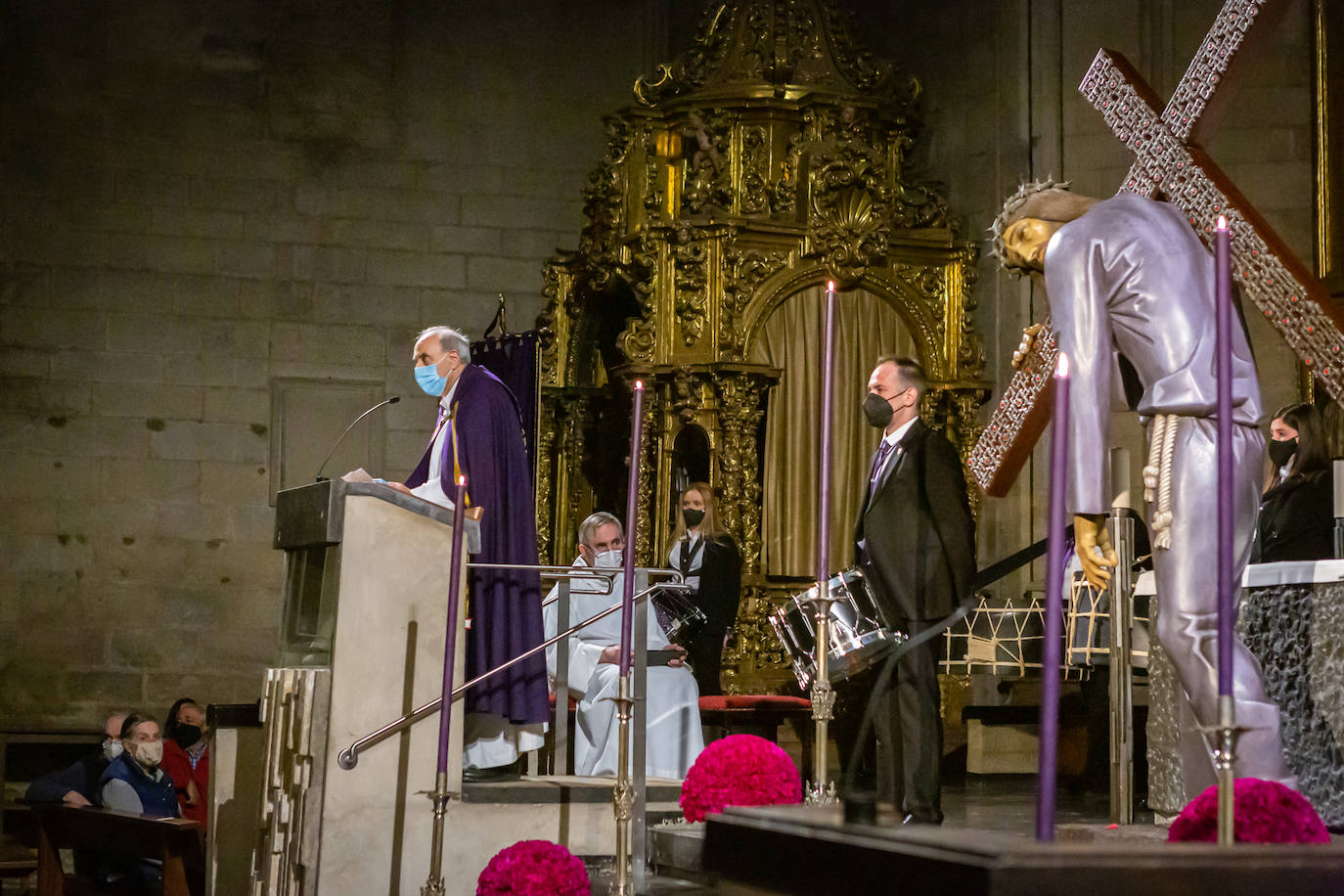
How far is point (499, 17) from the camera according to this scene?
12.6 meters

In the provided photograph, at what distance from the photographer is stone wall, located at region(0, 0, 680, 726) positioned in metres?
11.4

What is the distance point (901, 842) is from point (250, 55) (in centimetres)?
1105

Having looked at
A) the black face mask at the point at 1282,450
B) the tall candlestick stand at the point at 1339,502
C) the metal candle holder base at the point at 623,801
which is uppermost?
the black face mask at the point at 1282,450

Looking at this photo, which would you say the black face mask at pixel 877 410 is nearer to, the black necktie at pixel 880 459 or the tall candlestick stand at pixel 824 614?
the black necktie at pixel 880 459

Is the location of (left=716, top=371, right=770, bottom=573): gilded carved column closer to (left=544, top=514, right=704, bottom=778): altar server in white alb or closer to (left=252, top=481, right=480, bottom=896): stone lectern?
(left=544, top=514, right=704, bottom=778): altar server in white alb

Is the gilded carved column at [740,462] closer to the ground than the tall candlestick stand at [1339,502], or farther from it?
farther from it

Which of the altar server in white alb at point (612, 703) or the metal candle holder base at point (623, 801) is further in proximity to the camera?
the altar server in white alb at point (612, 703)

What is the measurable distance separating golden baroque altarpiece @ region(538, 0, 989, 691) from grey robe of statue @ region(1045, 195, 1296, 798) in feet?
20.3

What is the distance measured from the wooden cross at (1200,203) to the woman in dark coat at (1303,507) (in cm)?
123

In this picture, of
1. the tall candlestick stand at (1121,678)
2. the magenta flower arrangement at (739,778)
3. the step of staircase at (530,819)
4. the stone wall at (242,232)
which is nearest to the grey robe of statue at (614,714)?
the step of staircase at (530,819)

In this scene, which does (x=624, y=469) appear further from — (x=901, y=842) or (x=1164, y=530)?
(x=901, y=842)

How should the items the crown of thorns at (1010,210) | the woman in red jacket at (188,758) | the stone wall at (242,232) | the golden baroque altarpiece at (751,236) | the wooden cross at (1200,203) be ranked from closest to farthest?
the crown of thorns at (1010,210)
the wooden cross at (1200,203)
the woman in red jacket at (188,758)
the golden baroque altarpiece at (751,236)
the stone wall at (242,232)

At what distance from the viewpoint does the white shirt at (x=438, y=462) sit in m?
5.90

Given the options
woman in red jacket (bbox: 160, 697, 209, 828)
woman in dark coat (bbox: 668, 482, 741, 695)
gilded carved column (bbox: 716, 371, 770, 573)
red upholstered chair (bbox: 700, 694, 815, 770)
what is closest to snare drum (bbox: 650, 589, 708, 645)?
woman in dark coat (bbox: 668, 482, 741, 695)
